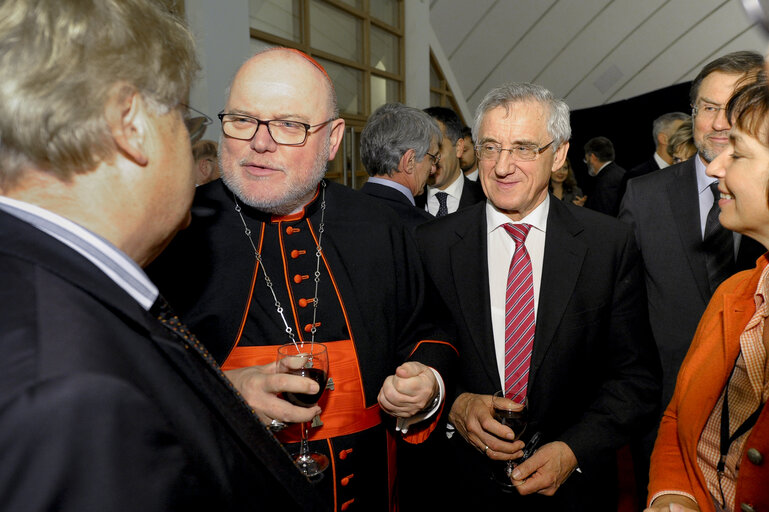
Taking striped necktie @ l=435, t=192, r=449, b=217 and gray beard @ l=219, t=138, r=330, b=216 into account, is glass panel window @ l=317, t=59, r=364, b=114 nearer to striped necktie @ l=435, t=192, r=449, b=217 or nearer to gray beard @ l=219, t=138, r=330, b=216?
striped necktie @ l=435, t=192, r=449, b=217

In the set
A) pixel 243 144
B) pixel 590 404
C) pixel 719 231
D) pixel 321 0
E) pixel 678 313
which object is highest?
pixel 321 0

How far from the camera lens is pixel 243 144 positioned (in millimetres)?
1750

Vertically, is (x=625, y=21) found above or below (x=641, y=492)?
above

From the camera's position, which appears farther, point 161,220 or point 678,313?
point 678,313

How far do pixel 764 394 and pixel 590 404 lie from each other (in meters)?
0.72

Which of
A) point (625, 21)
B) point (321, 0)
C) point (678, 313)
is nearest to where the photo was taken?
point (678, 313)

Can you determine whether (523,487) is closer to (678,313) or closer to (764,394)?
(764,394)

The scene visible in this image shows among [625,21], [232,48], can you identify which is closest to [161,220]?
[232,48]

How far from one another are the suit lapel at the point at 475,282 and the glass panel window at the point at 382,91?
8202 millimetres

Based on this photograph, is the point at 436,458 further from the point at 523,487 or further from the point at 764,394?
the point at 764,394

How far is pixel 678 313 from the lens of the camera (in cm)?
253

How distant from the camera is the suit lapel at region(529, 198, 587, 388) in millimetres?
1934

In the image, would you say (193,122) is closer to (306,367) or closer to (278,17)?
(306,367)

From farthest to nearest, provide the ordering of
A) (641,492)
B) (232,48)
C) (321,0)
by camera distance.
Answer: (321,0), (232,48), (641,492)
